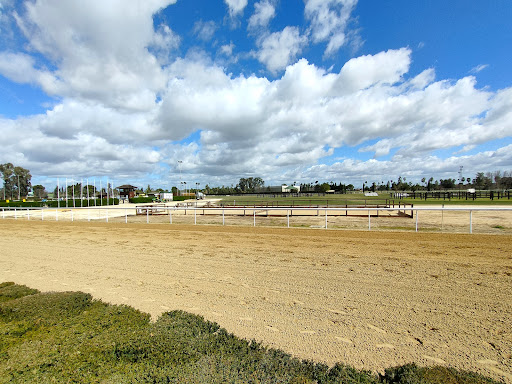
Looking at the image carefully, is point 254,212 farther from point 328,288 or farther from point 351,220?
point 328,288

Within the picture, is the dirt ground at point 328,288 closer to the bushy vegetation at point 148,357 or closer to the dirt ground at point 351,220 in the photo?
the bushy vegetation at point 148,357

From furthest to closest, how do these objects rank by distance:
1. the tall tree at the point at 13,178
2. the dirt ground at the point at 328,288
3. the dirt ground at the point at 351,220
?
1. the tall tree at the point at 13,178
2. the dirt ground at the point at 351,220
3. the dirt ground at the point at 328,288

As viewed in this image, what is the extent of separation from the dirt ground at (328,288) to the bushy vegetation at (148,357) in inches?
14.4

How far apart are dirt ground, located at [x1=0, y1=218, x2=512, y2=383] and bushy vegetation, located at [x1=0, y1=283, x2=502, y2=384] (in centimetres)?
37

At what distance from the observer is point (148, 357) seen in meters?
2.44

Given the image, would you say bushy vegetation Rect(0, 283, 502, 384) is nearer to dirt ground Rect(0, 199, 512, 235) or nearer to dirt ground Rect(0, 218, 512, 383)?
dirt ground Rect(0, 218, 512, 383)

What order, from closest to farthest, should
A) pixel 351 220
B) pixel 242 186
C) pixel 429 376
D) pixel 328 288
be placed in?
pixel 429 376
pixel 328 288
pixel 351 220
pixel 242 186

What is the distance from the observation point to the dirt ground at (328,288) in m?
2.97

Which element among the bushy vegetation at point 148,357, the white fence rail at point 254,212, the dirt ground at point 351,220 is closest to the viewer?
the bushy vegetation at point 148,357

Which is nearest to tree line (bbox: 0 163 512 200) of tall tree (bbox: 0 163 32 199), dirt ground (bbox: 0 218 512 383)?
tall tree (bbox: 0 163 32 199)

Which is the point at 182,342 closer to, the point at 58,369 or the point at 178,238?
the point at 58,369

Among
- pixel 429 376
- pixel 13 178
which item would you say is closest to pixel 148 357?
pixel 429 376

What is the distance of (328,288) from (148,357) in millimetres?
3114

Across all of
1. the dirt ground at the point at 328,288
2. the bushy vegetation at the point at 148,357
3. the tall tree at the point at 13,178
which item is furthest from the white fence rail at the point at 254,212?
the tall tree at the point at 13,178
